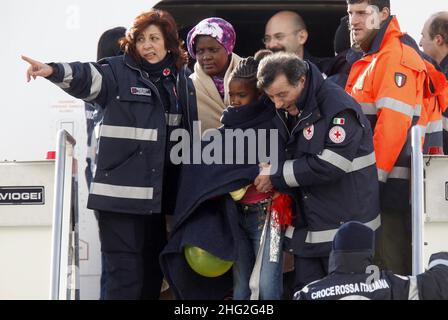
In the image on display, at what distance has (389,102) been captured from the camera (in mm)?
5199

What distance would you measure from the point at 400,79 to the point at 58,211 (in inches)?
67.3

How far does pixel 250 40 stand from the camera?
758 cm

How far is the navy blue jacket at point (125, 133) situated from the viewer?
5.20 m

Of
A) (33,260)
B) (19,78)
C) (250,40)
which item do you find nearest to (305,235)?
(33,260)

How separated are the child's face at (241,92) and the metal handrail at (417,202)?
775 mm

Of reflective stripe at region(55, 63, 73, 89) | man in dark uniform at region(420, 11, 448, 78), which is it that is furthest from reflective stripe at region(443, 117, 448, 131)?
reflective stripe at region(55, 63, 73, 89)

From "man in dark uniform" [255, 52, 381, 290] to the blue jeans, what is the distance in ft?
0.33

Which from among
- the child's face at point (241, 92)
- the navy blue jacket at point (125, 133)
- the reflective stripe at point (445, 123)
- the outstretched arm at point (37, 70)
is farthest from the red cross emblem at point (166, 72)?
the reflective stripe at point (445, 123)

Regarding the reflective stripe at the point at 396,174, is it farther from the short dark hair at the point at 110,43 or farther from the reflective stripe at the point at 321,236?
the short dark hair at the point at 110,43

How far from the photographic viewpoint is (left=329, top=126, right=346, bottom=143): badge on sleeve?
4.96 meters

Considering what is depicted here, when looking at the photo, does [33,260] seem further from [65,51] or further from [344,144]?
[344,144]

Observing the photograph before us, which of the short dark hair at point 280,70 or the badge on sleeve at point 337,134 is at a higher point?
the short dark hair at point 280,70

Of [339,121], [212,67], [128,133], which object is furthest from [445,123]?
[128,133]

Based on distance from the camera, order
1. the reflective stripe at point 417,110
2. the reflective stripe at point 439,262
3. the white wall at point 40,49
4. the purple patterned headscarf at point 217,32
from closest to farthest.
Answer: the reflective stripe at point 439,262, the reflective stripe at point 417,110, the purple patterned headscarf at point 217,32, the white wall at point 40,49
